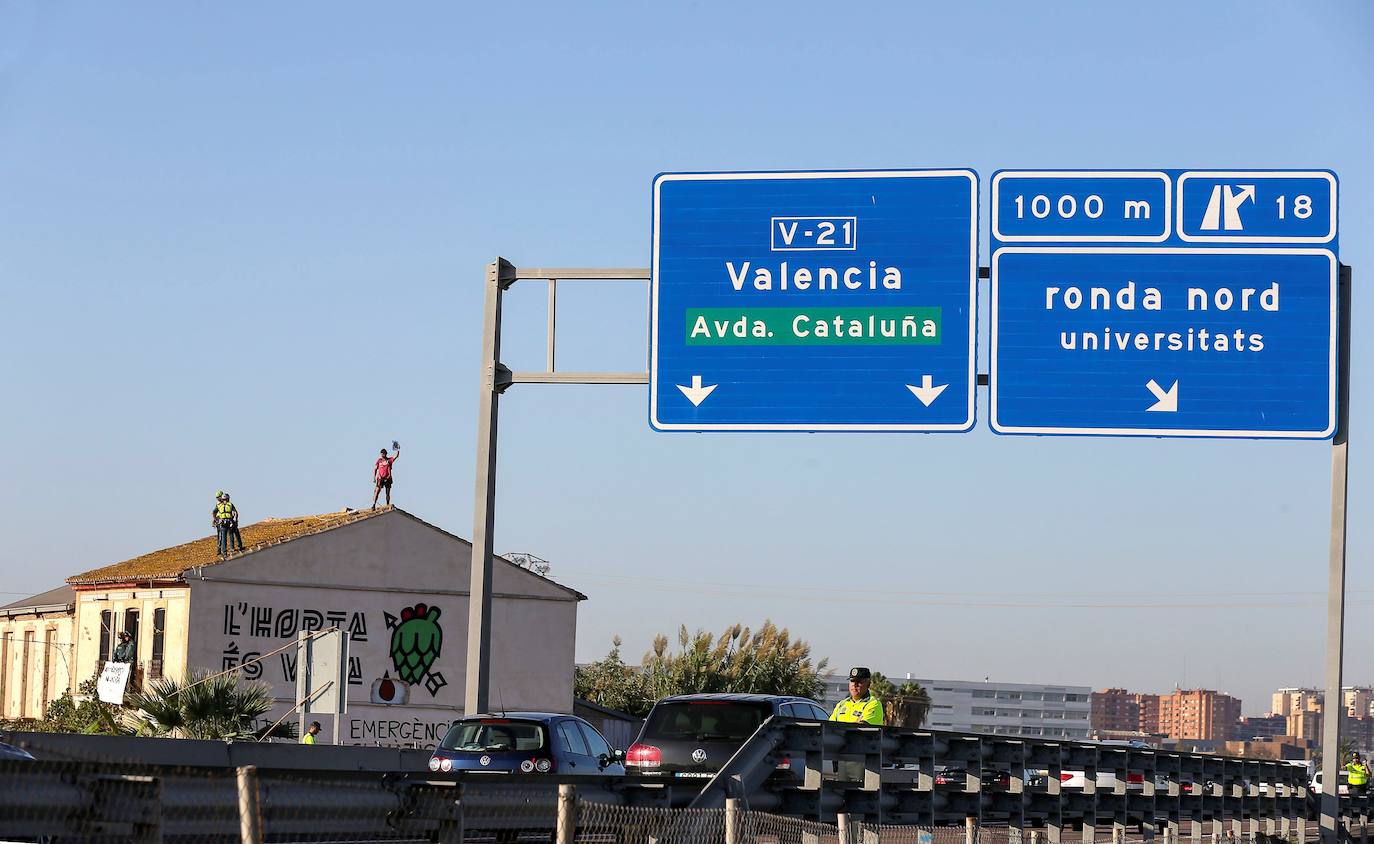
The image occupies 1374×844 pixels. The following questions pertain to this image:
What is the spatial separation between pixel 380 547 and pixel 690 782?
39.1 meters

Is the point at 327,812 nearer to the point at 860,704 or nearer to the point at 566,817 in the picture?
the point at 566,817

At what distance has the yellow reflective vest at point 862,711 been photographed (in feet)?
64.3

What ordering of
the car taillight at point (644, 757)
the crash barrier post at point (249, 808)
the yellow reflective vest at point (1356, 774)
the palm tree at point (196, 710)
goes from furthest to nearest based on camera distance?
1. the yellow reflective vest at point (1356, 774)
2. the palm tree at point (196, 710)
3. the car taillight at point (644, 757)
4. the crash barrier post at point (249, 808)

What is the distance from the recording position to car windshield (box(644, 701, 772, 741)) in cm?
1995

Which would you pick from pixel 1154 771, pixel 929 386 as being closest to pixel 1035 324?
pixel 929 386

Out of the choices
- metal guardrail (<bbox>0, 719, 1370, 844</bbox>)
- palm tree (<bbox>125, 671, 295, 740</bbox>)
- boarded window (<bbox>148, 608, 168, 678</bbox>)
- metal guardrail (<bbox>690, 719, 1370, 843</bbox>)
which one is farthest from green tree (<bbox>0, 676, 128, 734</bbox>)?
metal guardrail (<bbox>0, 719, 1370, 844</bbox>)

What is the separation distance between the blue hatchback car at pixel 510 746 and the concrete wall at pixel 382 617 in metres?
29.8

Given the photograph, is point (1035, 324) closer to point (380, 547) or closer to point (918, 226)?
point (918, 226)

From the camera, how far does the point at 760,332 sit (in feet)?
63.6

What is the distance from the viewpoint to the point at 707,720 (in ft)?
66.1

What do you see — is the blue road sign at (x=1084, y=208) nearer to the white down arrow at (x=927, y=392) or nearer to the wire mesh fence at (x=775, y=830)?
the white down arrow at (x=927, y=392)

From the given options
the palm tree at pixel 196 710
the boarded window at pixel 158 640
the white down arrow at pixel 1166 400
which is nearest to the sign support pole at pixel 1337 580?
the white down arrow at pixel 1166 400

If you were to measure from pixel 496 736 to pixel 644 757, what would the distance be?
1639 millimetres

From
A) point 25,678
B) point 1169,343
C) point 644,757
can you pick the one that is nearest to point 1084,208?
point 1169,343
